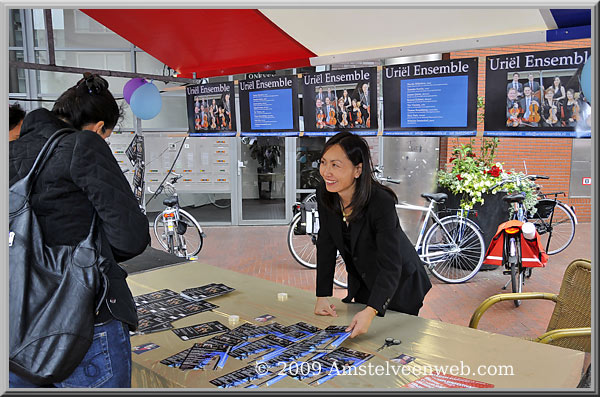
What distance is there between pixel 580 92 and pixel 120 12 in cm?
311

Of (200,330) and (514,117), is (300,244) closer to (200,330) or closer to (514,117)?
(514,117)

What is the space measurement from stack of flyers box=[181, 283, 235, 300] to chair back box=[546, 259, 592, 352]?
1898 millimetres

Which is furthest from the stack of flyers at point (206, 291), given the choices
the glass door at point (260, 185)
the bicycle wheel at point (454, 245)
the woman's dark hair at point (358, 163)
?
the glass door at point (260, 185)

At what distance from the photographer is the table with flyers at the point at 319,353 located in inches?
70.4

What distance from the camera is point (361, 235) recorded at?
2449 millimetres

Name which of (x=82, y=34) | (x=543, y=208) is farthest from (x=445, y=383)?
(x=82, y=34)

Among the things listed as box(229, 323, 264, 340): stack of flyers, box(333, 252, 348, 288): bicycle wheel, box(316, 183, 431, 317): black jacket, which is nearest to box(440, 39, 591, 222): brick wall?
box(333, 252, 348, 288): bicycle wheel

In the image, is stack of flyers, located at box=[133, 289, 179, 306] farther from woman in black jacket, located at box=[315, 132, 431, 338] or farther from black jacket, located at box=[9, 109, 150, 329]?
black jacket, located at box=[9, 109, 150, 329]

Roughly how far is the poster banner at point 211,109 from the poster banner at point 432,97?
1693mm

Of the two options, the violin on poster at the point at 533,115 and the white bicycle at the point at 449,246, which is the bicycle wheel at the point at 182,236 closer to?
the white bicycle at the point at 449,246

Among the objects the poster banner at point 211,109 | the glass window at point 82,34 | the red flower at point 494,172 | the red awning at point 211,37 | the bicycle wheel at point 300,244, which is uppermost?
the glass window at point 82,34

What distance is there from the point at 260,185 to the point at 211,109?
546 centimetres

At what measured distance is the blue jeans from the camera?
1559 mm

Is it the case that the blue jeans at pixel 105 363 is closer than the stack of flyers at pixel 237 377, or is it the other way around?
the blue jeans at pixel 105 363
